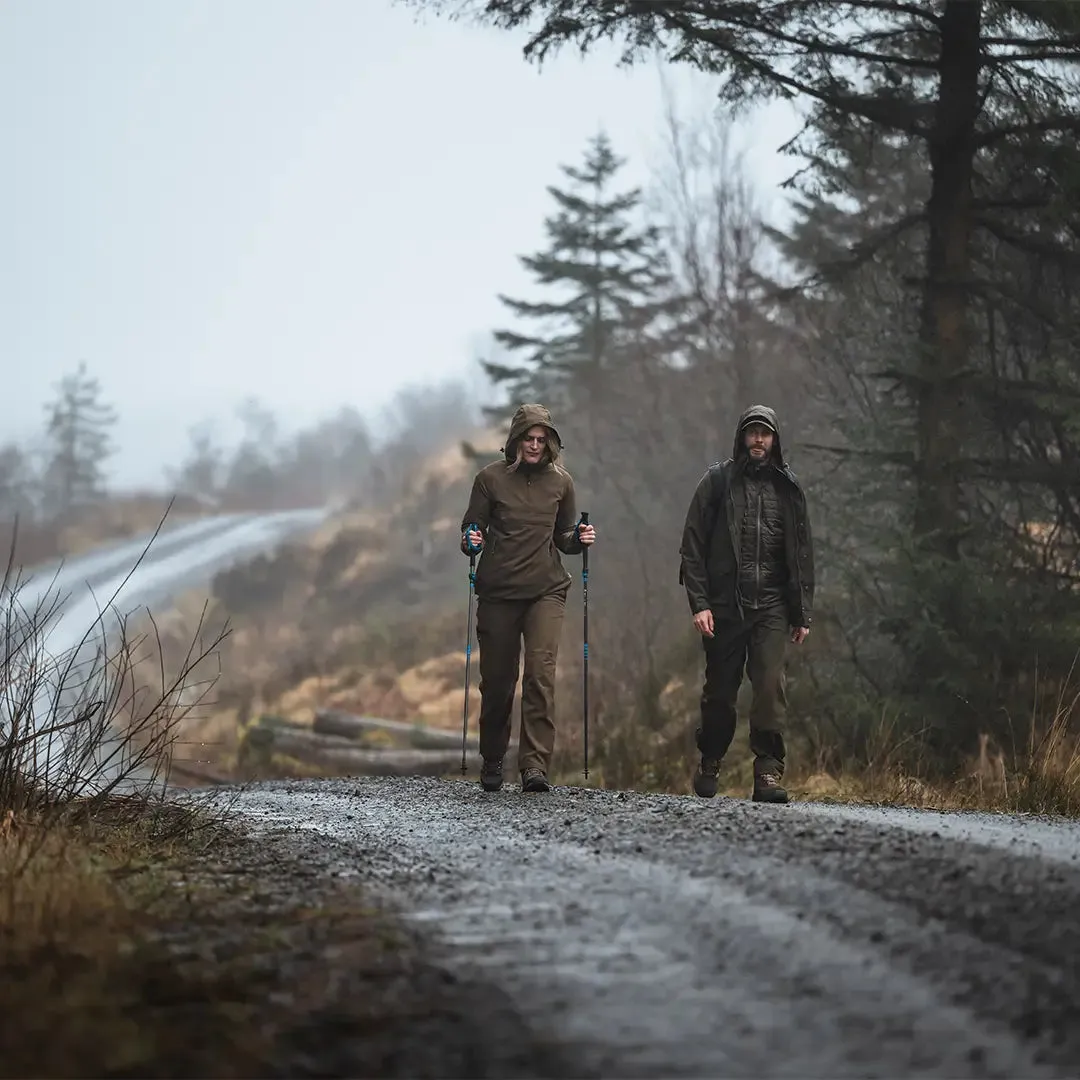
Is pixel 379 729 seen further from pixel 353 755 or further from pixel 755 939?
pixel 755 939

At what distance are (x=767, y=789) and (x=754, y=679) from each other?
2.35 feet

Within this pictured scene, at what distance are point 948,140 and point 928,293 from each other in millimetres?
1359

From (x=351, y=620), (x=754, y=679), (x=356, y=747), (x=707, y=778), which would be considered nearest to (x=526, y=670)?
(x=707, y=778)

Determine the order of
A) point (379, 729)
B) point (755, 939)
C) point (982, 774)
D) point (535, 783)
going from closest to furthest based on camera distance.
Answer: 1. point (755, 939)
2. point (535, 783)
3. point (982, 774)
4. point (379, 729)

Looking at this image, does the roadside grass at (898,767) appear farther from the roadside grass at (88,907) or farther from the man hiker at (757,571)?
the roadside grass at (88,907)

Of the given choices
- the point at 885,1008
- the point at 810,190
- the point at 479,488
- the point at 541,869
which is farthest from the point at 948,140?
the point at 885,1008

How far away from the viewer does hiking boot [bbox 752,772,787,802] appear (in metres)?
8.28

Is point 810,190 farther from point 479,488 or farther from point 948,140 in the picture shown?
point 479,488

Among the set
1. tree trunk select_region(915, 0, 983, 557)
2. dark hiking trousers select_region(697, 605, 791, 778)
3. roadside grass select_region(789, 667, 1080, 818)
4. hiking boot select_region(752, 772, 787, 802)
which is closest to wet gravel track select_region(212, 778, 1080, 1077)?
roadside grass select_region(789, 667, 1080, 818)

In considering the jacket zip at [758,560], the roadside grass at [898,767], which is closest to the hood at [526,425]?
the jacket zip at [758,560]

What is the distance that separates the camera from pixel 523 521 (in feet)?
29.7

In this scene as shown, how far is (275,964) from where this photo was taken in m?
3.71

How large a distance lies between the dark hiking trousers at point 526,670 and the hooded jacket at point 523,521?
0.41 ft

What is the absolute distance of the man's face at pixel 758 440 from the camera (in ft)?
28.0
